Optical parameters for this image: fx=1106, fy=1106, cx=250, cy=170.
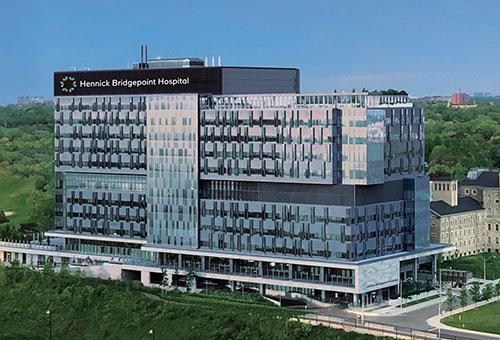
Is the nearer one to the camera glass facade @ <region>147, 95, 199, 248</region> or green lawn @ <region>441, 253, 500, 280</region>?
glass facade @ <region>147, 95, 199, 248</region>

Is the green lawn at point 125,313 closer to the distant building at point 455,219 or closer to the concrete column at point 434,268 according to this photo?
the concrete column at point 434,268

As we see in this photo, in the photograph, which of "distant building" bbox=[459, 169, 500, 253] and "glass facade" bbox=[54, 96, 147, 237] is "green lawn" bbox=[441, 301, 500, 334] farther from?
"glass facade" bbox=[54, 96, 147, 237]

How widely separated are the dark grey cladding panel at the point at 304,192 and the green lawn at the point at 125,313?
894 cm

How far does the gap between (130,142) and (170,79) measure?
784 centimetres

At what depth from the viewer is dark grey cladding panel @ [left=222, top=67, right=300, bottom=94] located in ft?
329

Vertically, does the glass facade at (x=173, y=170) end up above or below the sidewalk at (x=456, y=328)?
above

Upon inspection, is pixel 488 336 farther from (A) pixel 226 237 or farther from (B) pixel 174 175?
(B) pixel 174 175

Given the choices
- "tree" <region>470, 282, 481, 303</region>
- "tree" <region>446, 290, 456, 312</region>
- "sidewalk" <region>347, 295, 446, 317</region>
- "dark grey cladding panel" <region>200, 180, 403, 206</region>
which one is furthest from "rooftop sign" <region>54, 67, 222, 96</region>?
"tree" <region>470, 282, 481, 303</region>

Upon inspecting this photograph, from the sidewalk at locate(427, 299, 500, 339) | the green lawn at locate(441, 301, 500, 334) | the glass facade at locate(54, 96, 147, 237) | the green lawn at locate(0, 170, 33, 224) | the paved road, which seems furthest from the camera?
the green lawn at locate(0, 170, 33, 224)

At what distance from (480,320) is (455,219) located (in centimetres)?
3200

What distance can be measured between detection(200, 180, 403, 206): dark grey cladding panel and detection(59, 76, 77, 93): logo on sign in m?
19.4

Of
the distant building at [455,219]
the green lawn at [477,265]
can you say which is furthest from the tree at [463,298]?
the distant building at [455,219]

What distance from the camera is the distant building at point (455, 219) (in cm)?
11412

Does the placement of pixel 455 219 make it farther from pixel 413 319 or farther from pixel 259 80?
pixel 413 319
